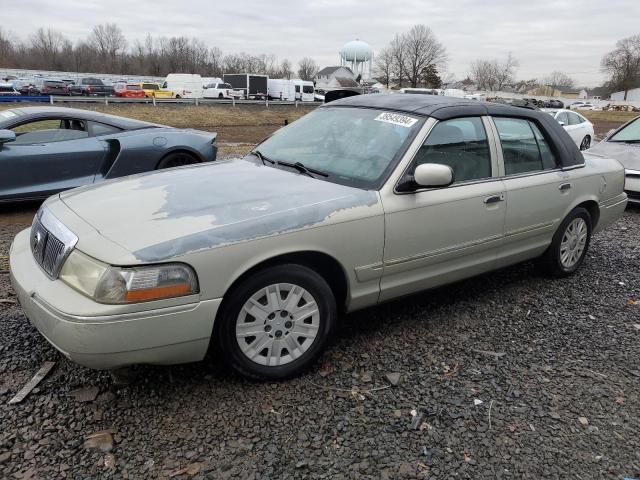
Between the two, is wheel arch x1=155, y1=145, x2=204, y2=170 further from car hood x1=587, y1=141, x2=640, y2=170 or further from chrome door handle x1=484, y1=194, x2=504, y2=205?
car hood x1=587, y1=141, x2=640, y2=170

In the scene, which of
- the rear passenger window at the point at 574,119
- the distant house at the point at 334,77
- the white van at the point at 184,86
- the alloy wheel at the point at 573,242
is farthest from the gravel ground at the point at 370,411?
the distant house at the point at 334,77

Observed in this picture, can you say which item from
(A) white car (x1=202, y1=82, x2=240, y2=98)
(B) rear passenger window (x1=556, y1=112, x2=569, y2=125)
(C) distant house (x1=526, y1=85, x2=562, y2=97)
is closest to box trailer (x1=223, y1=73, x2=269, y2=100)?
(A) white car (x1=202, y1=82, x2=240, y2=98)

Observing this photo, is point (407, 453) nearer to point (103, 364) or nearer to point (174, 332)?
point (174, 332)

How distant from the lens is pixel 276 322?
9.46ft

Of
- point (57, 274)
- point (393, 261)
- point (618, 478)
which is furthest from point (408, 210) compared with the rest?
point (57, 274)

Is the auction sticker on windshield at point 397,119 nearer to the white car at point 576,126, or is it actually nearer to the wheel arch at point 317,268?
the wheel arch at point 317,268

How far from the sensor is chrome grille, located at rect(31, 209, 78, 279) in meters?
2.66

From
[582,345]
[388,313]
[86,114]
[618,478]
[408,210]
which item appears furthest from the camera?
[86,114]

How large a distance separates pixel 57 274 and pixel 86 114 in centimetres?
476

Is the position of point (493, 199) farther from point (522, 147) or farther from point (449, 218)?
point (522, 147)

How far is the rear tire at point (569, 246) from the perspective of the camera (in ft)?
15.1

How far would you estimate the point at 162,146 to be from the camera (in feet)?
22.4

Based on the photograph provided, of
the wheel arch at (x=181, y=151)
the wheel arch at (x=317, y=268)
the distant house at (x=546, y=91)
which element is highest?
the distant house at (x=546, y=91)

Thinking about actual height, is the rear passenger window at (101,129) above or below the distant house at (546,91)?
below
